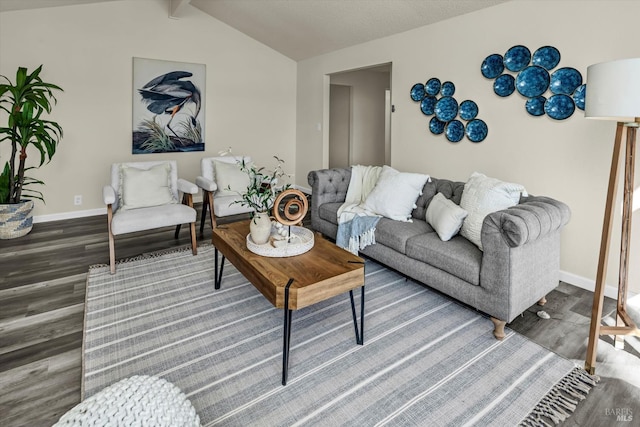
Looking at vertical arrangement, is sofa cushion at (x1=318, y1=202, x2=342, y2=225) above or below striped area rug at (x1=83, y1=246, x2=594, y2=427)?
above

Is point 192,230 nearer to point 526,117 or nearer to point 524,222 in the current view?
point 524,222

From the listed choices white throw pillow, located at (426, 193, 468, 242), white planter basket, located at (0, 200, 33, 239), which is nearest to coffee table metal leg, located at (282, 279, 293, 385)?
white throw pillow, located at (426, 193, 468, 242)

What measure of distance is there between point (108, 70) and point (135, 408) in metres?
4.94

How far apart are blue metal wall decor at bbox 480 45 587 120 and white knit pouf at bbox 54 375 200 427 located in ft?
10.9

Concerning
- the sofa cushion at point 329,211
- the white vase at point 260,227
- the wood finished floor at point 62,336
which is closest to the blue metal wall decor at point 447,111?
the sofa cushion at point 329,211

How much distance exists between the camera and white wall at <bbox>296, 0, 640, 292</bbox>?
9.10 ft

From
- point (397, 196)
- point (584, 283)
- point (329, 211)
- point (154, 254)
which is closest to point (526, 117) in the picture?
point (397, 196)

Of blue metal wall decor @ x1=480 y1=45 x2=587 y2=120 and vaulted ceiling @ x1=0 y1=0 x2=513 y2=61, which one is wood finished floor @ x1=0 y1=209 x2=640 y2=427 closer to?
blue metal wall decor @ x1=480 y1=45 x2=587 y2=120

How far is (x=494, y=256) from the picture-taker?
2195mm

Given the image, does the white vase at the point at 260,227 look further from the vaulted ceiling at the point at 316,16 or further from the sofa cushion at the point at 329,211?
the vaulted ceiling at the point at 316,16

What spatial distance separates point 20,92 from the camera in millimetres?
3791

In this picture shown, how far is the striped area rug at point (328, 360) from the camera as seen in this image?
1.67 metres

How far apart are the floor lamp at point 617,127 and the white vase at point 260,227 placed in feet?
6.18

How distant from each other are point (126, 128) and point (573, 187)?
5274mm
